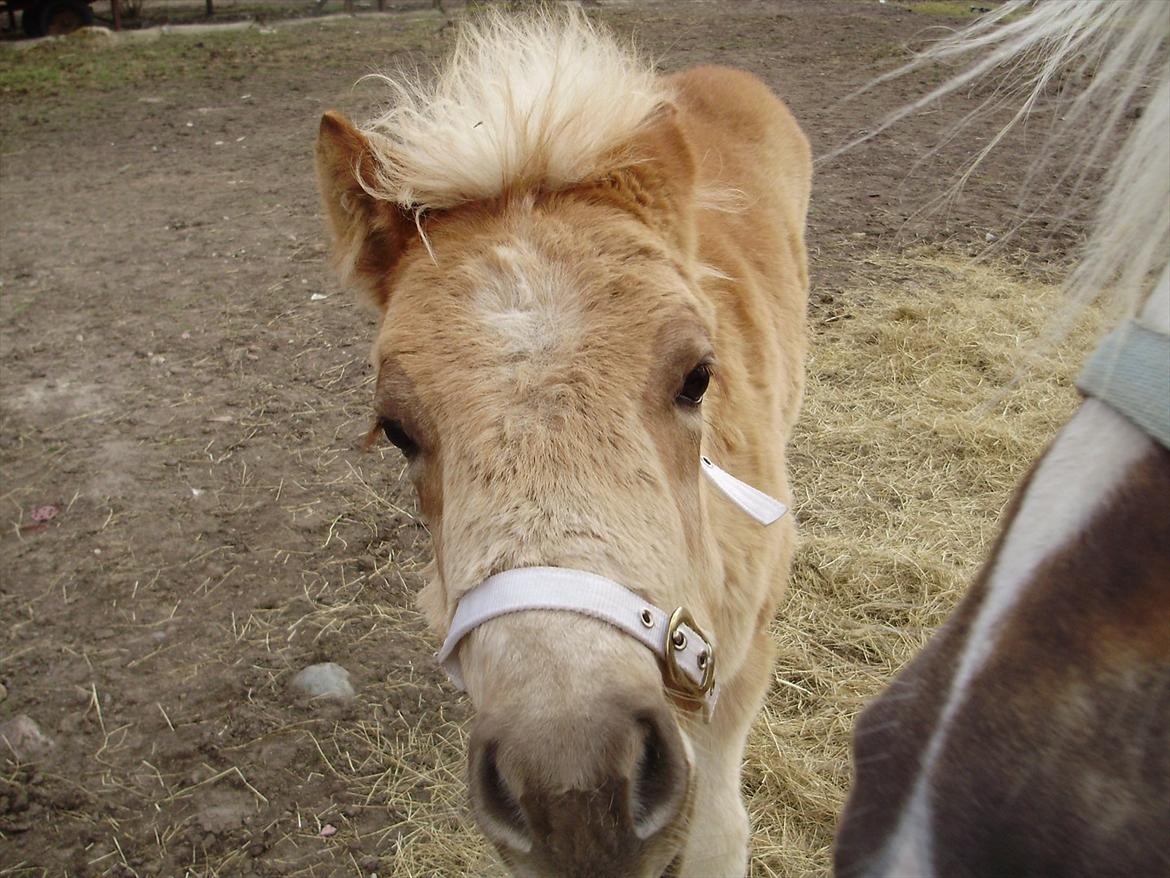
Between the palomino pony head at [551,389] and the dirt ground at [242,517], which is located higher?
the palomino pony head at [551,389]

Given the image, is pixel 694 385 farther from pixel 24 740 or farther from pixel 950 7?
pixel 950 7

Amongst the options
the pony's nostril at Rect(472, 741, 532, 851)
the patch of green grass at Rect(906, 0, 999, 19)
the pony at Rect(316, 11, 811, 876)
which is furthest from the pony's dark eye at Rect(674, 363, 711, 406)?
the patch of green grass at Rect(906, 0, 999, 19)

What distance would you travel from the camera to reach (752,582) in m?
2.11

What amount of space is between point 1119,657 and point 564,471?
82 cm

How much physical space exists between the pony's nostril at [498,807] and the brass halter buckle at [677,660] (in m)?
0.33

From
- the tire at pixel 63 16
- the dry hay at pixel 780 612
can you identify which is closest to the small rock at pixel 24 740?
the dry hay at pixel 780 612

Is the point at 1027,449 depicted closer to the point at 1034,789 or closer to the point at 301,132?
the point at 1034,789

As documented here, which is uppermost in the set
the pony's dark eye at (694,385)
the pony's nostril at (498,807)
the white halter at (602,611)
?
the pony's dark eye at (694,385)

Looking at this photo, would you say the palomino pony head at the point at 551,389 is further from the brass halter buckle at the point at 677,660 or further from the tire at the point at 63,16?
the tire at the point at 63,16

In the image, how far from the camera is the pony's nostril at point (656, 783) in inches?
49.0

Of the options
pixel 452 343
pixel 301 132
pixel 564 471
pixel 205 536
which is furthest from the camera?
pixel 301 132

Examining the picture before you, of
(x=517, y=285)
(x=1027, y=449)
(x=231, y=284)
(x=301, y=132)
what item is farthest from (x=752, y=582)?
(x=301, y=132)

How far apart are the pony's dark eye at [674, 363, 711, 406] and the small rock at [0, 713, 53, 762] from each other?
100 inches

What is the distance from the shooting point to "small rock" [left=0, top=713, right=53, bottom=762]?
2.74 meters
